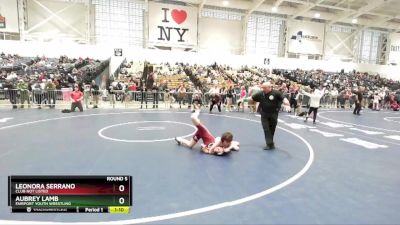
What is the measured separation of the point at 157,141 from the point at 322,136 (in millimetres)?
5771

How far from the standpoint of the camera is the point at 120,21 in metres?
34.2

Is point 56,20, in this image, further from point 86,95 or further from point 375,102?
point 375,102

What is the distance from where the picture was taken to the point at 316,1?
32625mm

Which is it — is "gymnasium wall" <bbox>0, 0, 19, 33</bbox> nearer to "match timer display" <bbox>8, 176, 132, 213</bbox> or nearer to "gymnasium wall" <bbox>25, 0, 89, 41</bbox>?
"gymnasium wall" <bbox>25, 0, 89, 41</bbox>

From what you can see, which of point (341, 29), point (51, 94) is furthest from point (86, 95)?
point (341, 29)

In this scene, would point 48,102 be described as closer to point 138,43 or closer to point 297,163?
point 297,163

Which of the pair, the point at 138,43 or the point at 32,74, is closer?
the point at 32,74

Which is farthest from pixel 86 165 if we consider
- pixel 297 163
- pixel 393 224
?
pixel 393 224

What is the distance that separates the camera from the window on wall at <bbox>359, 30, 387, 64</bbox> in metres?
44.7

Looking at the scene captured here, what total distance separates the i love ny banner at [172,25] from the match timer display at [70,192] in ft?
103

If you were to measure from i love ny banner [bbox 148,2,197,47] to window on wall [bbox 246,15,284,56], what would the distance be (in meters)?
8.69

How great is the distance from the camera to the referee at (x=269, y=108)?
301 inches

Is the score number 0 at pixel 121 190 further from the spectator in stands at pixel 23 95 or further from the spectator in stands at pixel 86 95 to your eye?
the spectator in stands at pixel 23 95

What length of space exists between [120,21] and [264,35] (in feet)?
64.1
